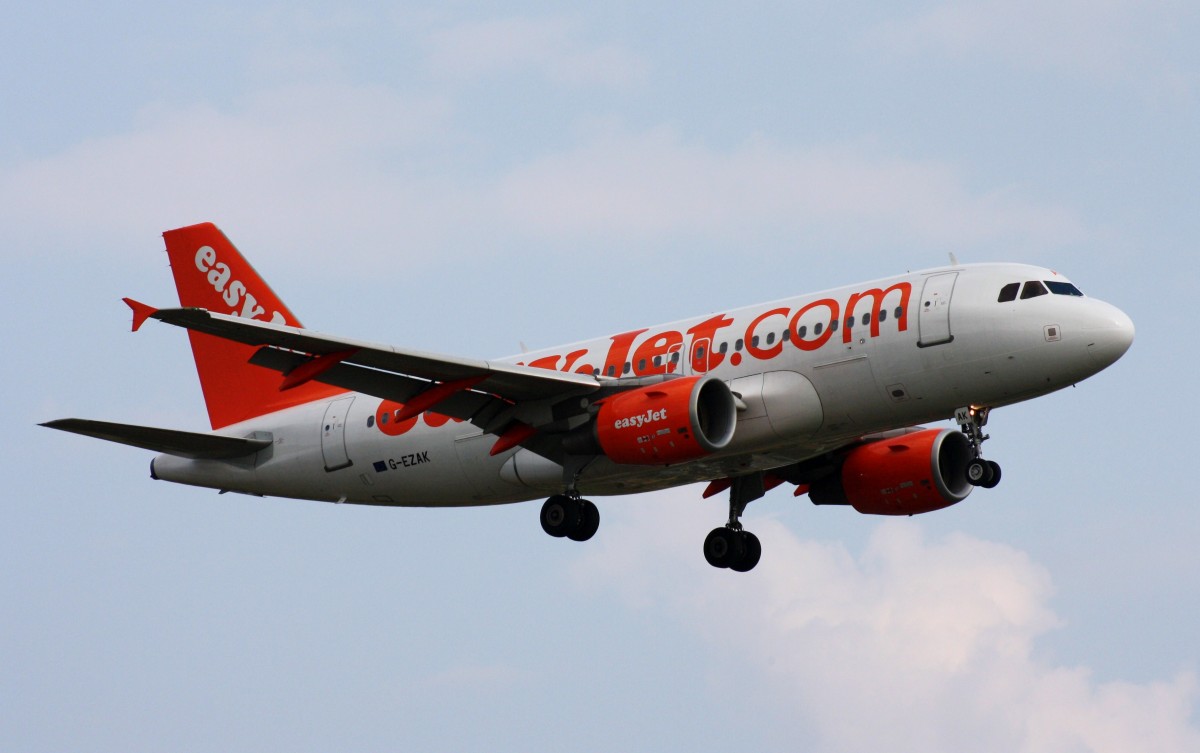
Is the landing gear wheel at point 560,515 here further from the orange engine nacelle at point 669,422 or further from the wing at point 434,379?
the orange engine nacelle at point 669,422

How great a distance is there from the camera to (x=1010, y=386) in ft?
116

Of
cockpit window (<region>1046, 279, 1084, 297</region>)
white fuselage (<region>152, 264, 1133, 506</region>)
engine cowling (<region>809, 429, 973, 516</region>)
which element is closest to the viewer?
white fuselage (<region>152, 264, 1133, 506</region>)

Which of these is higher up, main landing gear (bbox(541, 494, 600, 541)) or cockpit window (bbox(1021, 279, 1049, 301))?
cockpit window (bbox(1021, 279, 1049, 301))

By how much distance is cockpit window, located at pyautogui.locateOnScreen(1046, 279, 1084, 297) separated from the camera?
117 ft

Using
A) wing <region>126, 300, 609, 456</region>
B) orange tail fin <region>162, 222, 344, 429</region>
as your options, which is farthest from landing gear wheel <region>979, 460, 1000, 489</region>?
orange tail fin <region>162, 222, 344, 429</region>

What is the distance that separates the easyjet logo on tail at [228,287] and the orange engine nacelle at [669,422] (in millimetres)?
12500

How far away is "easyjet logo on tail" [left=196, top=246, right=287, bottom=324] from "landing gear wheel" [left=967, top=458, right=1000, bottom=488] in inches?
717

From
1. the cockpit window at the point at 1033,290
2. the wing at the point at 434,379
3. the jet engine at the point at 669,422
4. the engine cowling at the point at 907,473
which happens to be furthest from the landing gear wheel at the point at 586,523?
the cockpit window at the point at 1033,290

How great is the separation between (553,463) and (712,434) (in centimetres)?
435

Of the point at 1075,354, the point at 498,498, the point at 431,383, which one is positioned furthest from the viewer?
the point at 498,498

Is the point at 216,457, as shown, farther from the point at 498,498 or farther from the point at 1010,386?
the point at 1010,386

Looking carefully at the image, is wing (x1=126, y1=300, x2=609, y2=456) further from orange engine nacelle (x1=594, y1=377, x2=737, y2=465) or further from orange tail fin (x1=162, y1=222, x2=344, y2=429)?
orange tail fin (x1=162, y1=222, x2=344, y2=429)

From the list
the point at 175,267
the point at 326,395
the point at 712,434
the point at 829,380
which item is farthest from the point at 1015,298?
the point at 175,267

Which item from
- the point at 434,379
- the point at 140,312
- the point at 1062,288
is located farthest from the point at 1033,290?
the point at 140,312
